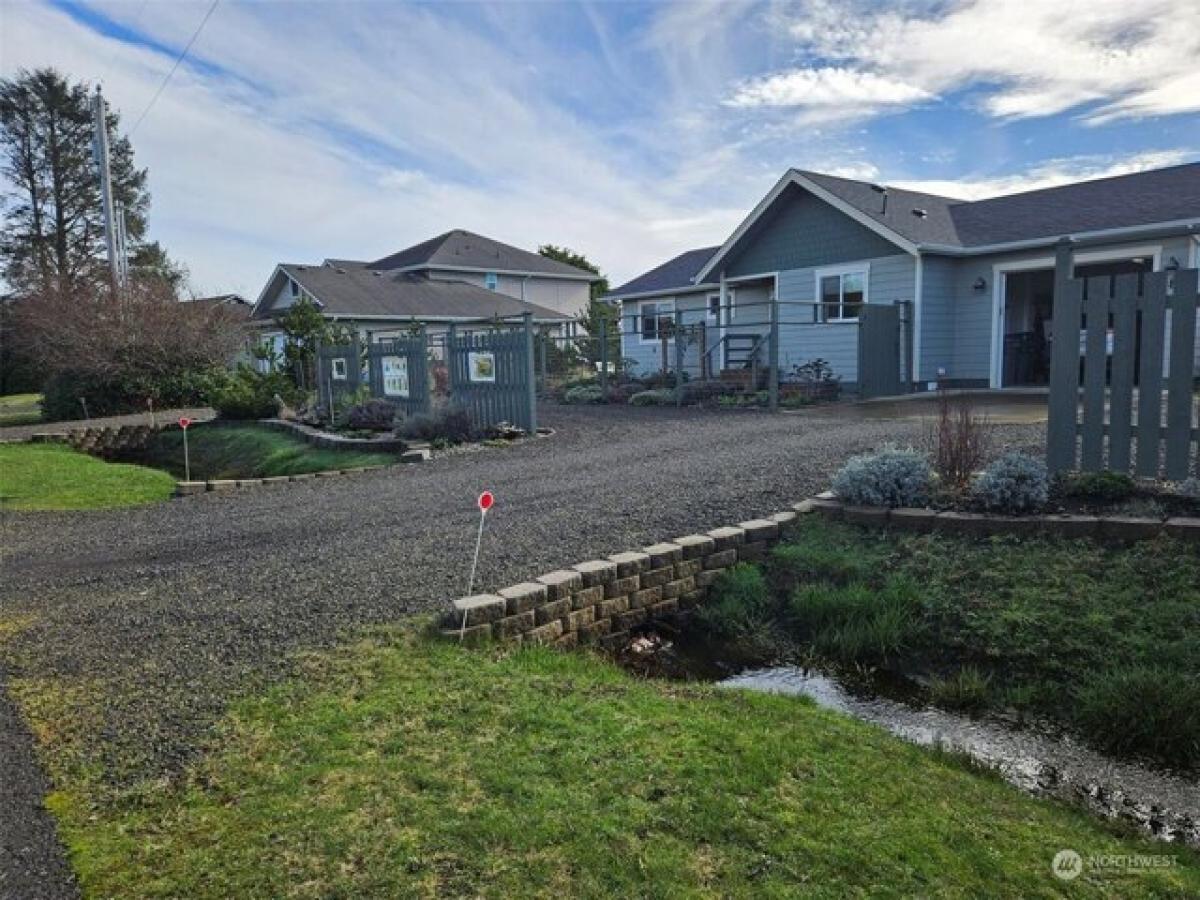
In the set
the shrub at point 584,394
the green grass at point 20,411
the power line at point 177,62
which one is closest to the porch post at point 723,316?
the shrub at point 584,394

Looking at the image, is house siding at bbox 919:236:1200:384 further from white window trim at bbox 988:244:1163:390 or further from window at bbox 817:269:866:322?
window at bbox 817:269:866:322

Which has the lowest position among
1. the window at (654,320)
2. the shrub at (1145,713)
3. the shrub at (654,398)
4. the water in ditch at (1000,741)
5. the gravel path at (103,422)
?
the water in ditch at (1000,741)

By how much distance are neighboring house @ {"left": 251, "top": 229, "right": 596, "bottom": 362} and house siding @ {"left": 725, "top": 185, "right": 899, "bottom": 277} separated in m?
9.95

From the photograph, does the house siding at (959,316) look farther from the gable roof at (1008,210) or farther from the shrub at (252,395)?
the shrub at (252,395)

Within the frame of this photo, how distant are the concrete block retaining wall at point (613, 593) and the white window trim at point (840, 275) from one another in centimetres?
1247

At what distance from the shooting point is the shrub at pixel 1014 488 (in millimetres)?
5652

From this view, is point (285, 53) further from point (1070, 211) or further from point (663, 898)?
point (1070, 211)

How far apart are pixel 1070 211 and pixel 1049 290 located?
277 cm

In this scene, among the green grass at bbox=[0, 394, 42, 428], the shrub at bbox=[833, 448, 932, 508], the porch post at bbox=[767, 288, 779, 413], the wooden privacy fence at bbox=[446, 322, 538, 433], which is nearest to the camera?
the shrub at bbox=[833, 448, 932, 508]

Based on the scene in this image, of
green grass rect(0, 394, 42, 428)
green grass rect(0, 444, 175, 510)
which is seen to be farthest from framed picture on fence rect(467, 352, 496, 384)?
green grass rect(0, 394, 42, 428)

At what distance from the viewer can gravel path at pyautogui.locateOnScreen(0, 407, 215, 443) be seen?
17.3m

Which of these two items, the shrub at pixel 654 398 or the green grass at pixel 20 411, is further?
the green grass at pixel 20 411

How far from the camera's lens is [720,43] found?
11766 millimetres

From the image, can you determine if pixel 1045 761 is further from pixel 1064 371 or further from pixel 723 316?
pixel 723 316
